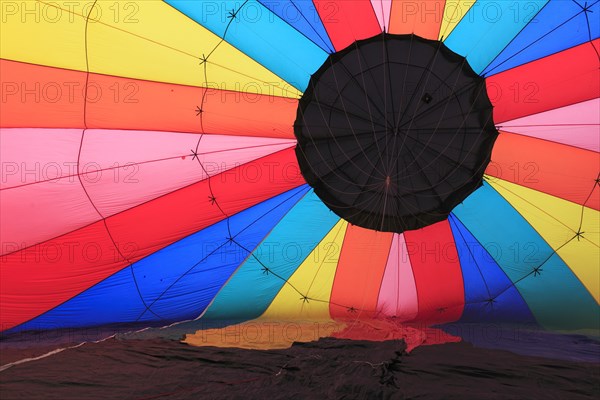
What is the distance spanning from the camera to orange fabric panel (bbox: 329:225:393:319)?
410 cm

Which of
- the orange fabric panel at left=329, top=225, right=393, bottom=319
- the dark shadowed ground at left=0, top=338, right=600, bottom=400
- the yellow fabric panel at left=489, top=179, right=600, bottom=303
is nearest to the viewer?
the dark shadowed ground at left=0, top=338, right=600, bottom=400

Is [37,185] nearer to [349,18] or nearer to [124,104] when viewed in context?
[124,104]

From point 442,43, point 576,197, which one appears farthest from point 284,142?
point 576,197

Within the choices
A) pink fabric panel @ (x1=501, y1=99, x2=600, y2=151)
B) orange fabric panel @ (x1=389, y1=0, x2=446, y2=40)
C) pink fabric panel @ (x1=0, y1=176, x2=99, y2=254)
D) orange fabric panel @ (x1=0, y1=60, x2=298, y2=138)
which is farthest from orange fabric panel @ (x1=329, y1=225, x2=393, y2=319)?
pink fabric panel @ (x1=0, y1=176, x2=99, y2=254)

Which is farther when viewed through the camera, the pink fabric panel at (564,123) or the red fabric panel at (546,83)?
the pink fabric panel at (564,123)

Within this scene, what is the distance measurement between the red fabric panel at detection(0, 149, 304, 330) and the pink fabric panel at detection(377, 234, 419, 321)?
2.86 feet

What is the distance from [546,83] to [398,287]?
1678 millimetres

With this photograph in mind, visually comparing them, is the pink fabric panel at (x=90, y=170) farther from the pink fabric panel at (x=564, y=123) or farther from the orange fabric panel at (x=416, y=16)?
the pink fabric panel at (x=564, y=123)

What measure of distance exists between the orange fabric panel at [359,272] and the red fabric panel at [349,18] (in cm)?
130

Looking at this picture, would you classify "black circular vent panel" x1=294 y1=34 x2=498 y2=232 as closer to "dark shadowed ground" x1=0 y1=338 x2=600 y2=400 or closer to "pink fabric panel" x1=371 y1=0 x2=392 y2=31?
"pink fabric panel" x1=371 y1=0 x2=392 y2=31

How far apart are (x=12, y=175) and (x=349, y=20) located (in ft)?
7.47

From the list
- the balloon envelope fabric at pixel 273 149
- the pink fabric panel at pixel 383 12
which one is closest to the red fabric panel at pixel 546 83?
the balloon envelope fabric at pixel 273 149

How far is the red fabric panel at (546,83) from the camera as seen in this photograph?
3703mm

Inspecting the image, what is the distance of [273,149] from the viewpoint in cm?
379
